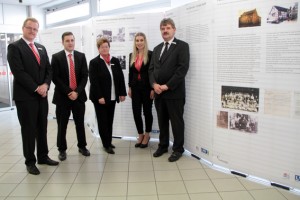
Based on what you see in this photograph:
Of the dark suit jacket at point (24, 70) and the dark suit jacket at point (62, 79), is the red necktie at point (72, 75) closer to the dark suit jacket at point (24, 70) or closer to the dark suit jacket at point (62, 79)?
the dark suit jacket at point (62, 79)

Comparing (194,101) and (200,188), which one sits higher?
(194,101)

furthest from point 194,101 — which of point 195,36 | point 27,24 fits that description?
point 27,24

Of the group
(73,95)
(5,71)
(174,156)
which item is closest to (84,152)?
(73,95)

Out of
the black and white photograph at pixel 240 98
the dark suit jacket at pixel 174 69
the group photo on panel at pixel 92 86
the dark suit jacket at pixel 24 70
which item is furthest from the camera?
the dark suit jacket at pixel 174 69

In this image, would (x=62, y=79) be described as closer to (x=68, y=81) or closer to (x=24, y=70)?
(x=68, y=81)

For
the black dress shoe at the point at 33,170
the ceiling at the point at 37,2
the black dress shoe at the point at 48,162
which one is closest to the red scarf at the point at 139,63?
the black dress shoe at the point at 48,162

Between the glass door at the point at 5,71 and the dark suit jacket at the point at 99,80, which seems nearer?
the dark suit jacket at the point at 99,80

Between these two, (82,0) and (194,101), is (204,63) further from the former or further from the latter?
(82,0)

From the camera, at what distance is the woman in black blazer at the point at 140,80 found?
12.9 ft

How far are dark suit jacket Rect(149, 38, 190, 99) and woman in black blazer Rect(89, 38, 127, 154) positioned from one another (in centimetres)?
59

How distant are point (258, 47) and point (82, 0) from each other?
5.93 metres

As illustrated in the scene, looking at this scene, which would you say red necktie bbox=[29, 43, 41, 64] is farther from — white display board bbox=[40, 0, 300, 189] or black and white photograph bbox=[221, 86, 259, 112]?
black and white photograph bbox=[221, 86, 259, 112]

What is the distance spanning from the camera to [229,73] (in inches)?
122

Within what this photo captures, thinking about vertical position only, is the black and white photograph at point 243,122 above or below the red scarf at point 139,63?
below
